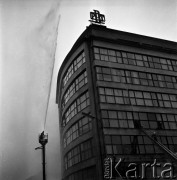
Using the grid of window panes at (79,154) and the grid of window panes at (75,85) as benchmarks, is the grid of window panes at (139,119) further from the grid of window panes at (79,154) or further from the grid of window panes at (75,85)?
the grid of window panes at (75,85)

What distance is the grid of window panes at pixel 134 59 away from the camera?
42312 millimetres

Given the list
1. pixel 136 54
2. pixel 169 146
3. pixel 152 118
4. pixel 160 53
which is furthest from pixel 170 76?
pixel 169 146

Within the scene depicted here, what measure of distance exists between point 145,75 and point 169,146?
518 inches

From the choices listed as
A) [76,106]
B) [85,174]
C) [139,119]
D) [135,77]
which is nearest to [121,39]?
[135,77]

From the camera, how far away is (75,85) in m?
44.9

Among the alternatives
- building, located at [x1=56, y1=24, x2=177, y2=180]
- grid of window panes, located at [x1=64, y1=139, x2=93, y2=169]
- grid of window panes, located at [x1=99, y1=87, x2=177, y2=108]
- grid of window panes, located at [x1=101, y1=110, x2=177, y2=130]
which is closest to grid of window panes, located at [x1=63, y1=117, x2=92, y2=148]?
building, located at [x1=56, y1=24, x2=177, y2=180]

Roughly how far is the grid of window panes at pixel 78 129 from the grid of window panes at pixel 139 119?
3.34m

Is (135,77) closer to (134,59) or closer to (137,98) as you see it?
(134,59)

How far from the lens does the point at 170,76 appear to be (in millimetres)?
46531

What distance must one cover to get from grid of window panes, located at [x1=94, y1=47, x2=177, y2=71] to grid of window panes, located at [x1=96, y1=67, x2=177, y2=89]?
1.91m

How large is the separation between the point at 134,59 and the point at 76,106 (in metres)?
13.9

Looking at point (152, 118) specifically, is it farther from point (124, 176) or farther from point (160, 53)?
point (160, 53)

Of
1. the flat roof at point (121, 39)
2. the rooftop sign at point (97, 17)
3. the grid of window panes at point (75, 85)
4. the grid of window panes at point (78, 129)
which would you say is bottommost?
the grid of window panes at point (78, 129)

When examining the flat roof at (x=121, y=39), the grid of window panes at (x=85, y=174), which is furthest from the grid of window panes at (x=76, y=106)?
the grid of window panes at (x=85, y=174)
